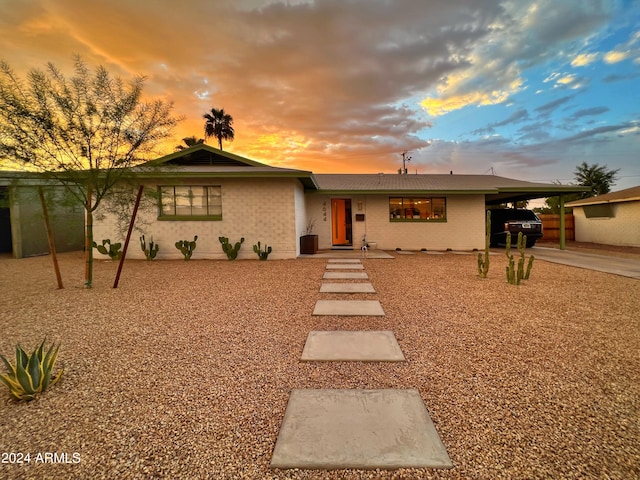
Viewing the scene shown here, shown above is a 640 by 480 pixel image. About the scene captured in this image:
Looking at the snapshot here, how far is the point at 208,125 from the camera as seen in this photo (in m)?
27.5

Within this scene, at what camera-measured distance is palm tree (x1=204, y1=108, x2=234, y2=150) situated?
2734 cm

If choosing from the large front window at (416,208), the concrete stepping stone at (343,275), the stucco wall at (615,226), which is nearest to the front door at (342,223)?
the large front window at (416,208)

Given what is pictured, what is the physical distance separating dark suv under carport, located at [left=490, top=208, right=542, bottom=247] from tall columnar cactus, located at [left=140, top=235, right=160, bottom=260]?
1560cm

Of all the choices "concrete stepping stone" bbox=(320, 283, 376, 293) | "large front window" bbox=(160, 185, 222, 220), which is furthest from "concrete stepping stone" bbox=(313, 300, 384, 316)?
"large front window" bbox=(160, 185, 222, 220)

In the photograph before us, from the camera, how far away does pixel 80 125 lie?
6.23 m

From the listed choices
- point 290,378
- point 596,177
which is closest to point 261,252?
point 290,378

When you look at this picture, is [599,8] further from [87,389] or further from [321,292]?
[87,389]

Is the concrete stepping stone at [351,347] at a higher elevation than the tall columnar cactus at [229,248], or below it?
below

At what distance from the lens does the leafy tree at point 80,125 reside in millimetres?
5715

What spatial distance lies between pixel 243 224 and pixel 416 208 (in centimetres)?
836

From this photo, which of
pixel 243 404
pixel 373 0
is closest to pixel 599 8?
pixel 373 0

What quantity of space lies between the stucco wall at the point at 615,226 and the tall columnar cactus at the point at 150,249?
21866 millimetres

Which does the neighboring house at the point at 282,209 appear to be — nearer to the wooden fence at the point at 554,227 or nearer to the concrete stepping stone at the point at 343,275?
the concrete stepping stone at the point at 343,275

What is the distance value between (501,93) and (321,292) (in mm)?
13603
